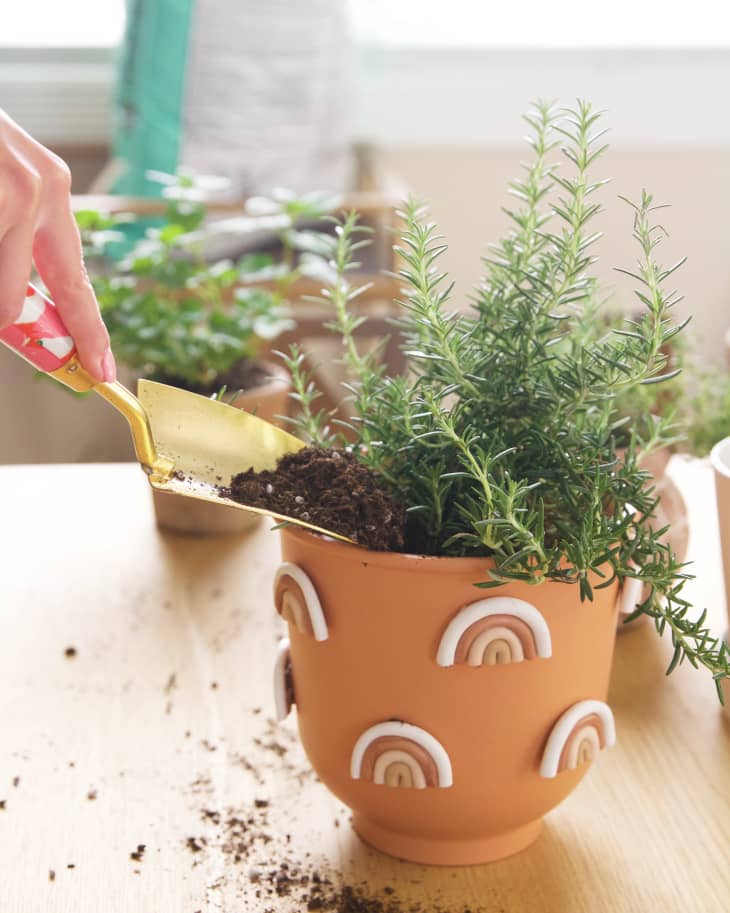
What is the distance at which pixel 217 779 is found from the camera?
1.85 feet

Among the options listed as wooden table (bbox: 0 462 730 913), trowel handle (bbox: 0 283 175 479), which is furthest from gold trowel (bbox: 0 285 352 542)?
wooden table (bbox: 0 462 730 913)

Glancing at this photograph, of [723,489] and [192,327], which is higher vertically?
[723,489]

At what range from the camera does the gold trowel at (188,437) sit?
19.1 inches

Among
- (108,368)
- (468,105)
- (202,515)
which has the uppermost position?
(108,368)

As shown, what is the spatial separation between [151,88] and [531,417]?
2.02m

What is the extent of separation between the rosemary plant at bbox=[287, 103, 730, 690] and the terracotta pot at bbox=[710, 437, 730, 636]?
0.04 metres

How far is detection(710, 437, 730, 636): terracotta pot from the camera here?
0.54 meters

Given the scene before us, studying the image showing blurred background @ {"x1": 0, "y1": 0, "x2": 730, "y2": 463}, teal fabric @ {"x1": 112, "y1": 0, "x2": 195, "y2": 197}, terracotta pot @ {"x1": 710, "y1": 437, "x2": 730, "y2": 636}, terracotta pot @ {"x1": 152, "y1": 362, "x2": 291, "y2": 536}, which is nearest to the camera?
terracotta pot @ {"x1": 710, "y1": 437, "x2": 730, "y2": 636}

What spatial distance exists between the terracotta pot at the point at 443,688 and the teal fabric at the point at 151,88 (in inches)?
76.0

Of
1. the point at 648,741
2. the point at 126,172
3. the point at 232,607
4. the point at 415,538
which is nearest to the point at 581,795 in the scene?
Result: the point at 648,741

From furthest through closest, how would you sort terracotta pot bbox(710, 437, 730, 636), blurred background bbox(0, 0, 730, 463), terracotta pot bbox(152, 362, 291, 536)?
blurred background bbox(0, 0, 730, 463) < terracotta pot bbox(152, 362, 291, 536) < terracotta pot bbox(710, 437, 730, 636)

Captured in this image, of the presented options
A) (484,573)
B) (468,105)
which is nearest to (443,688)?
(484,573)

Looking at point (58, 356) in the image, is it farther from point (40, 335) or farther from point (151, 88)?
point (151, 88)

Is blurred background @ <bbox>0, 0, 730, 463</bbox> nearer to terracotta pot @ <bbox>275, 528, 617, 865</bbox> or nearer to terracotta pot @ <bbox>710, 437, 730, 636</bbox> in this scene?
terracotta pot @ <bbox>710, 437, 730, 636</bbox>
